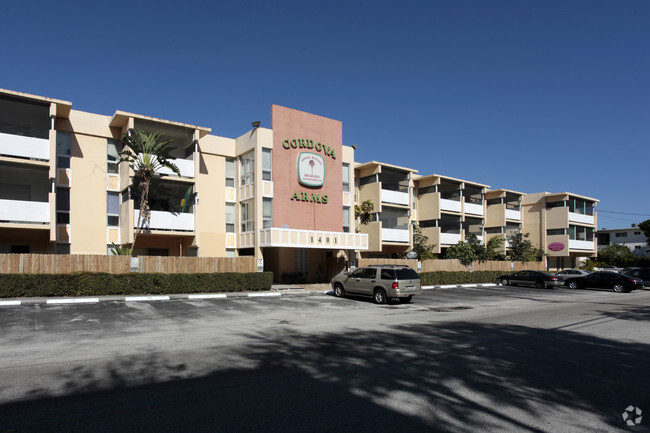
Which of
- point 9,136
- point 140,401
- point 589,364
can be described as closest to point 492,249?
point 589,364

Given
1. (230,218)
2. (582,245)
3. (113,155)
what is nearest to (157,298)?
(113,155)

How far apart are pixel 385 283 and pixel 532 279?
64.8ft

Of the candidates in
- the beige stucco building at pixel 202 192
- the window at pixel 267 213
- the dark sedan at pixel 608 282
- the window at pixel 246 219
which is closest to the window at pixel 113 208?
the beige stucco building at pixel 202 192

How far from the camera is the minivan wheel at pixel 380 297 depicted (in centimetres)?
2059

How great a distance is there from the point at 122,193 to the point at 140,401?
22.3m

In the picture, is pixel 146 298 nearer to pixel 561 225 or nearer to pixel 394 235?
pixel 394 235

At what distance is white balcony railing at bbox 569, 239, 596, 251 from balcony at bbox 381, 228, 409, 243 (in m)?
24.9

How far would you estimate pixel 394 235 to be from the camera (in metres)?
36.8

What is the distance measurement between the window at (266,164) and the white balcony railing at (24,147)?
11744mm

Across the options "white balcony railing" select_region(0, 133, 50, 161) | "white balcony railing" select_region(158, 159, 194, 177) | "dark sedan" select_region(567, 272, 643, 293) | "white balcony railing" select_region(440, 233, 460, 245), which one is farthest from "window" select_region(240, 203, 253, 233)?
"dark sedan" select_region(567, 272, 643, 293)

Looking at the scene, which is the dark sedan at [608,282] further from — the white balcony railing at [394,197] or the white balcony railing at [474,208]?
the white balcony railing at [394,197]

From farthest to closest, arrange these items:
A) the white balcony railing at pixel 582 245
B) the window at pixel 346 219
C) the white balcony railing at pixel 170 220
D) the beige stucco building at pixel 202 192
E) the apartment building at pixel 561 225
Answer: the white balcony railing at pixel 582 245
the apartment building at pixel 561 225
the window at pixel 346 219
the white balcony railing at pixel 170 220
the beige stucco building at pixel 202 192

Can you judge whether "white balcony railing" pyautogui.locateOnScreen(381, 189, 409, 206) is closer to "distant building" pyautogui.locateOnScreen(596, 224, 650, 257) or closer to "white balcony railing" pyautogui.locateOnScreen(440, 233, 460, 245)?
"white balcony railing" pyautogui.locateOnScreen(440, 233, 460, 245)

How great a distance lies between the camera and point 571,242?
5078 centimetres
